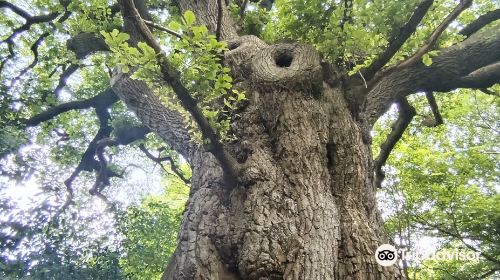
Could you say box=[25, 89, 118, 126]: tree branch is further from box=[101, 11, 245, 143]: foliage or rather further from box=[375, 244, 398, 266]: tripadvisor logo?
box=[375, 244, 398, 266]: tripadvisor logo

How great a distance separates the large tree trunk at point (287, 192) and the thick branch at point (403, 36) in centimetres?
39

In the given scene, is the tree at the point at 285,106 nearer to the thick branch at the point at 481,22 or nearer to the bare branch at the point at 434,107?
the thick branch at the point at 481,22

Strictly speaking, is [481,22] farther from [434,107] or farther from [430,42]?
[430,42]

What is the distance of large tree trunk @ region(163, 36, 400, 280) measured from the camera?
2.38m

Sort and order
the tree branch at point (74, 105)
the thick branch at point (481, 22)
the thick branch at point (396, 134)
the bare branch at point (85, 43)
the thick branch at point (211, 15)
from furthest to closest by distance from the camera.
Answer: the tree branch at point (74, 105) < the bare branch at point (85, 43) < the thick branch at point (396, 134) < the thick branch at point (211, 15) < the thick branch at point (481, 22)

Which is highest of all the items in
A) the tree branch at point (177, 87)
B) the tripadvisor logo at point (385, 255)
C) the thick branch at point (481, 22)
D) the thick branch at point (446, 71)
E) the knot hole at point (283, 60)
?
the thick branch at point (481, 22)

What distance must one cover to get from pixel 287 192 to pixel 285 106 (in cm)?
81

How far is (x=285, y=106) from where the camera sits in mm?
3143

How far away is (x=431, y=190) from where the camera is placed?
7.50m

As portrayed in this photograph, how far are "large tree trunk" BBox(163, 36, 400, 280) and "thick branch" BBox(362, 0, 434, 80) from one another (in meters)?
0.39

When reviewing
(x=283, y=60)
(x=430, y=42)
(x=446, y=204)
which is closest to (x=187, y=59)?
(x=283, y=60)

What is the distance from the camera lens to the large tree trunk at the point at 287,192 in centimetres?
238

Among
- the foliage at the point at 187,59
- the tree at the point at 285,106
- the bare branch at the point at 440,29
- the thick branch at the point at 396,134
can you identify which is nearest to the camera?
the foliage at the point at 187,59

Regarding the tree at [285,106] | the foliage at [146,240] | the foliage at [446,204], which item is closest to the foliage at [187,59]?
the tree at [285,106]
